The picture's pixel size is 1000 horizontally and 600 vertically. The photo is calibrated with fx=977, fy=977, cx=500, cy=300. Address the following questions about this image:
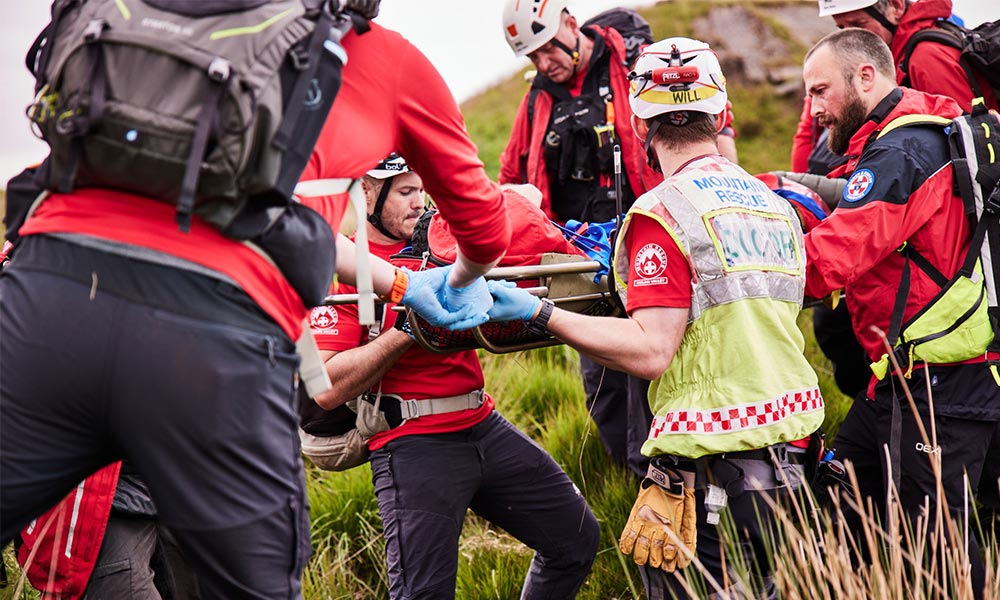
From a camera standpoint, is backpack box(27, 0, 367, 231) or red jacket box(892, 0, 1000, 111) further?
red jacket box(892, 0, 1000, 111)

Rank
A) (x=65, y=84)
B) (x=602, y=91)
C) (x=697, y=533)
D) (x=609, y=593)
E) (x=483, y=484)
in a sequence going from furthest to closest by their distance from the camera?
(x=602, y=91), (x=609, y=593), (x=483, y=484), (x=697, y=533), (x=65, y=84)

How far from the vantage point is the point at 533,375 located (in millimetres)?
6445

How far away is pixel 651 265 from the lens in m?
3.12

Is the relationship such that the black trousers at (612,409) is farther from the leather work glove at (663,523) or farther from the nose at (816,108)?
the leather work glove at (663,523)

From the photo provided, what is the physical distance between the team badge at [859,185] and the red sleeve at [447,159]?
5.51 ft

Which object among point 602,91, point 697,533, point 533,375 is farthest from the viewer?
point 533,375

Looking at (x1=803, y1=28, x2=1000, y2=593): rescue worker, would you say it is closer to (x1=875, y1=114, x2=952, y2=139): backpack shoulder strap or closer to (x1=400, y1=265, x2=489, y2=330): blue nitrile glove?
(x1=875, y1=114, x2=952, y2=139): backpack shoulder strap

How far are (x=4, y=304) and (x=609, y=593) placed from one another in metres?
3.18

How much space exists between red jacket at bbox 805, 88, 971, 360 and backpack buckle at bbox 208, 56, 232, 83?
2.45m

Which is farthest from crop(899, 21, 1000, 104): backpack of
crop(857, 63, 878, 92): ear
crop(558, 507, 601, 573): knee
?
crop(558, 507, 601, 573): knee

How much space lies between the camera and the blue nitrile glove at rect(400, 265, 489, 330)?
304 cm

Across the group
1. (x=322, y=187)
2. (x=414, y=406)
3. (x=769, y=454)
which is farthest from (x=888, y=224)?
(x=322, y=187)

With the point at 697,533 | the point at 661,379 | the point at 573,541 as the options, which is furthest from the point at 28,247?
the point at 573,541

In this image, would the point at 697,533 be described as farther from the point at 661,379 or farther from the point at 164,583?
the point at 164,583
